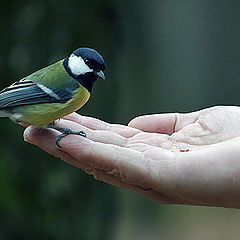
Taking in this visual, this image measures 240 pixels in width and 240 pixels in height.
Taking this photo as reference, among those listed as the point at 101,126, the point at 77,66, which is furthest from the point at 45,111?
the point at 101,126

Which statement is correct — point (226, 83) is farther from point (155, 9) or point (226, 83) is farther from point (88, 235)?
point (88, 235)

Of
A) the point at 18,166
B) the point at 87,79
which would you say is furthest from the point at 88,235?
the point at 87,79

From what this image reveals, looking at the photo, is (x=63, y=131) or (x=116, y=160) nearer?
(x=116, y=160)

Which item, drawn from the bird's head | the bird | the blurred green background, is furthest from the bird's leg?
the blurred green background

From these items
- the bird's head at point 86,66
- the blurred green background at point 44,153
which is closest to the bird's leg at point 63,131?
the bird's head at point 86,66

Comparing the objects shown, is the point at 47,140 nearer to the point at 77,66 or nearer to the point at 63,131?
the point at 63,131

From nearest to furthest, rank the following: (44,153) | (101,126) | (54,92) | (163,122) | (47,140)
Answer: (47,140), (54,92), (101,126), (163,122), (44,153)

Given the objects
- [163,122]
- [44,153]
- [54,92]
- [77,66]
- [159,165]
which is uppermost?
[77,66]
